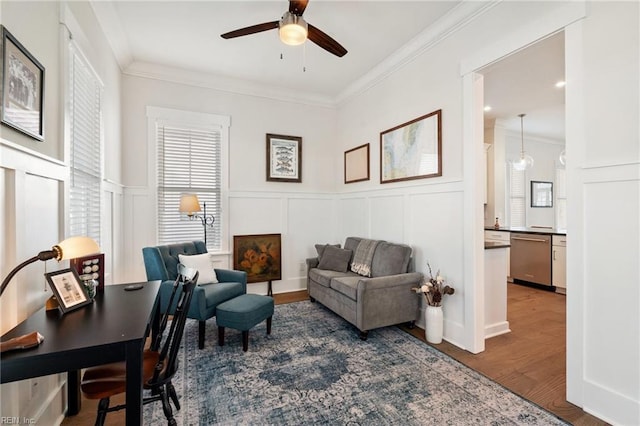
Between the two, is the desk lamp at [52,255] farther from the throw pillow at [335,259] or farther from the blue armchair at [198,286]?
the throw pillow at [335,259]

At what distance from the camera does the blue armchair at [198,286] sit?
9.07 ft

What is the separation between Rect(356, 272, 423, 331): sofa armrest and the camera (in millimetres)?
2902

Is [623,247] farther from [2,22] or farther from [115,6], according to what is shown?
[115,6]

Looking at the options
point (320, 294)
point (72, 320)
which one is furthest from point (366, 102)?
point (72, 320)

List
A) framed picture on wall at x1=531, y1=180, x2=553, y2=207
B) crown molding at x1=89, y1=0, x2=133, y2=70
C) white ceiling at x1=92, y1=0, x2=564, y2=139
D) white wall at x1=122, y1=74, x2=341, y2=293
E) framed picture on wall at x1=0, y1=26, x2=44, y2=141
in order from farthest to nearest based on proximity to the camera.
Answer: framed picture on wall at x1=531, y1=180, x2=553, y2=207 → white wall at x1=122, y1=74, x2=341, y2=293 → white ceiling at x1=92, y1=0, x2=564, y2=139 → crown molding at x1=89, y1=0, x2=133, y2=70 → framed picture on wall at x1=0, y1=26, x2=44, y2=141

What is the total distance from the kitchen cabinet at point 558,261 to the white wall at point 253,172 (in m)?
3.60

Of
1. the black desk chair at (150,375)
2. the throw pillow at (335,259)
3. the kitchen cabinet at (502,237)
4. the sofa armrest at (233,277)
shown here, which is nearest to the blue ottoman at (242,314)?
the sofa armrest at (233,277)

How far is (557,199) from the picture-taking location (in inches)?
275

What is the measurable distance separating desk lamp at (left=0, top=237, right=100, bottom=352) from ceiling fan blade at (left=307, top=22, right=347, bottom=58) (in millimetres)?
2128

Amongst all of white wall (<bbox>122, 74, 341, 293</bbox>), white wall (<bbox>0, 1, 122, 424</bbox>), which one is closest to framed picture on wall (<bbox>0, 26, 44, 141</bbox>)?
white wall (<bbox>0, 1, 122, 424</bbox>)

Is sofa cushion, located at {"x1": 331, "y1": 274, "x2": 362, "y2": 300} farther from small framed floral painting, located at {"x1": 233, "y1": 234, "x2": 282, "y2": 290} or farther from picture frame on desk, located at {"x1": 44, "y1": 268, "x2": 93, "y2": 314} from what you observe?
picture frame on desk, located at {"x1": 44, "y1": 268, "x2": 93, "y2": 314}

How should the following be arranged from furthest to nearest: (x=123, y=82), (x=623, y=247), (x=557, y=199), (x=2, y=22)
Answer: (x=557, y=199) < (x=123, y=82) < (x=623, y=247) < (x=2, y=22)

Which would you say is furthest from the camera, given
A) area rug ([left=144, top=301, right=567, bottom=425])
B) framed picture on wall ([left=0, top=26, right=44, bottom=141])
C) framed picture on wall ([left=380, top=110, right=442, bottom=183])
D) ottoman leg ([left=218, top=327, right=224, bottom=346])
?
framed picture on wall ([left=380, top=110, right=442, bottom=183])

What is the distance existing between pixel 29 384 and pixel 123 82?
3.55 m
